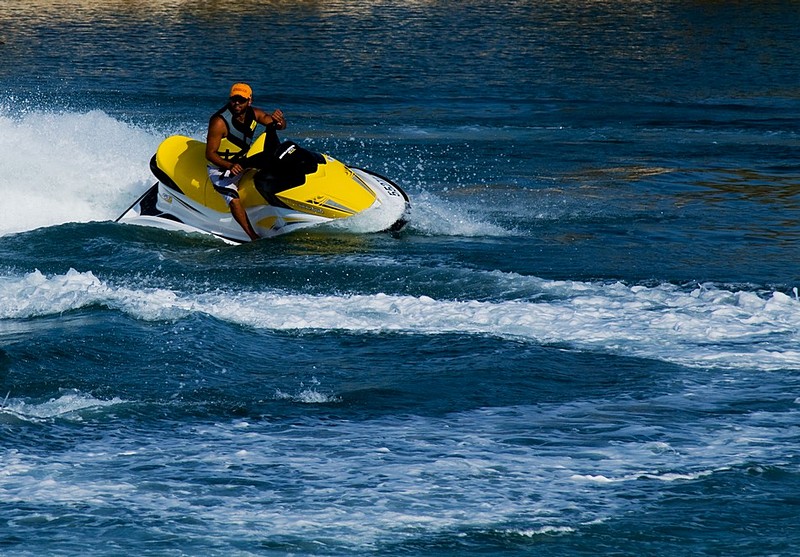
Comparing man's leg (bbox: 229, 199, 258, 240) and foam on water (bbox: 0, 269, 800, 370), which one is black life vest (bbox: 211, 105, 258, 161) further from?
foam on water (bbox: 0, 269, 800, 370)

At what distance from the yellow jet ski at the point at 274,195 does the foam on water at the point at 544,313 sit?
163 cm

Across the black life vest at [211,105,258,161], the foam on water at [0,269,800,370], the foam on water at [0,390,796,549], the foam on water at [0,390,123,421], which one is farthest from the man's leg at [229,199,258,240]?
the foam on water at [0,390,796,549]

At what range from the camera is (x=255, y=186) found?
1105cm

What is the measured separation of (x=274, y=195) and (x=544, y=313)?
133 inches

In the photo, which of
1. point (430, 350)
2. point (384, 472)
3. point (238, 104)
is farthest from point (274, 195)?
point (384, 472)

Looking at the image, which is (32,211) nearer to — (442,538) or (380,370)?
(380,370)

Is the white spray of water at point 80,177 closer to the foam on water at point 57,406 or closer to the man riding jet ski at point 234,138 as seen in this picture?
the man riding jet ski at point 234,138

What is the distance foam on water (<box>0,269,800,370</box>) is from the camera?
7906 millimetres

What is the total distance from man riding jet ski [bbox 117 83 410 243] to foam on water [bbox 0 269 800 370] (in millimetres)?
1631

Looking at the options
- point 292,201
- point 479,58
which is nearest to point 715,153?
point 292,201

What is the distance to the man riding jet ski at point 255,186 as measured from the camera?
35.6ft

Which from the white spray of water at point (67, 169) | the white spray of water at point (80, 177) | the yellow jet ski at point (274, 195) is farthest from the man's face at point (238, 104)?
the white spray of water at point (67, 169)

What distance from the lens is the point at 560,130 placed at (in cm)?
1784

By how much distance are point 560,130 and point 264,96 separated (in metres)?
6.57
